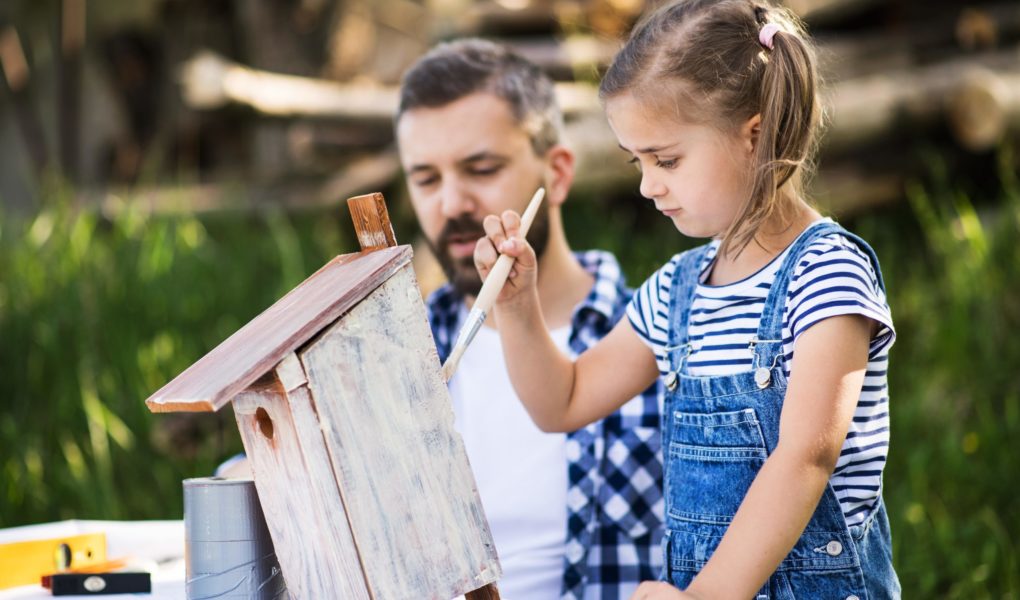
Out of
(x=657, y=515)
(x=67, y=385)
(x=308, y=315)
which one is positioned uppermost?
(x=67, y=385)

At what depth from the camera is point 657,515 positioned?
90.1 inches

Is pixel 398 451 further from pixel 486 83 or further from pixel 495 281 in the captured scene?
pixel 486 83

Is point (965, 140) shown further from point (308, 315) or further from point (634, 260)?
point (308, 315)

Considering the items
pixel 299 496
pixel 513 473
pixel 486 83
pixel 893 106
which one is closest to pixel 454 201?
pixel 486 83

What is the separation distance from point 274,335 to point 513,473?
107 cm

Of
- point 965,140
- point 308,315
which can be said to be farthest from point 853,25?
point 308,315

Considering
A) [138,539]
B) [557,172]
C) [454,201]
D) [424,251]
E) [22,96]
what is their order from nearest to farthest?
[138,539] → [454,201] → [557,172] → [424,251] → [22,96]

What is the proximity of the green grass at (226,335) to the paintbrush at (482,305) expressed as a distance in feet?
6.67

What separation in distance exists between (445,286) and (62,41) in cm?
536

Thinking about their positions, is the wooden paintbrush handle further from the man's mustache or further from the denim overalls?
the man's mustache

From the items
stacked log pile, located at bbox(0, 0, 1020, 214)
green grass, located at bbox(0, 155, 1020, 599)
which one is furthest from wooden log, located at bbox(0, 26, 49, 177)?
green grass, located at bbox(0, 155, 1020, 599)

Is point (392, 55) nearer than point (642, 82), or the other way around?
point (642, 82)

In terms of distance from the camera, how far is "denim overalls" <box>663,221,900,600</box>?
1533mm

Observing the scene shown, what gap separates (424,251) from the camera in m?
4.12
